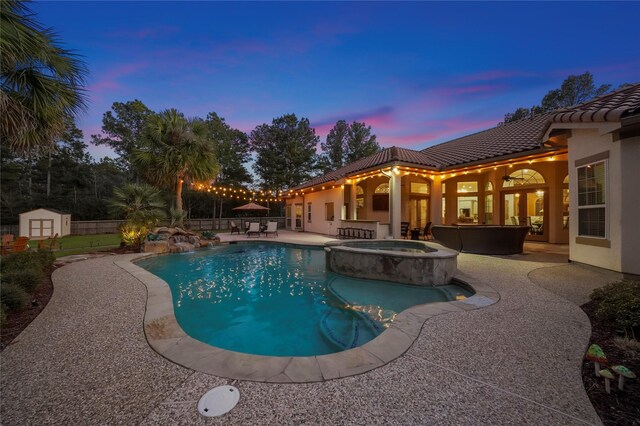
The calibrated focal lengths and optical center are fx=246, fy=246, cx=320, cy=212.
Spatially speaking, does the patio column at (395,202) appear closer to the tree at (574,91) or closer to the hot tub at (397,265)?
the hot tub at (397,265)

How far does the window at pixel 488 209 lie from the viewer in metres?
11.8

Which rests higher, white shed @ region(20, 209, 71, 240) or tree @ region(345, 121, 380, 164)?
tree @ region(345, 121, 380, 164)

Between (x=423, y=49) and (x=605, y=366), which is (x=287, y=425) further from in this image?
(x=423, y=49)

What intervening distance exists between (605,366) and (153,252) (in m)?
11.9

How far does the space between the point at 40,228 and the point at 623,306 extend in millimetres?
25612

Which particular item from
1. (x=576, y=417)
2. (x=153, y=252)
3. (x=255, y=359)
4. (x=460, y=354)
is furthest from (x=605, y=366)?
(x=153, y=252)

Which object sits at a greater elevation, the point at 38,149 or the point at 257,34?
the point at 257,34

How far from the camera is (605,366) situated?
2.20m

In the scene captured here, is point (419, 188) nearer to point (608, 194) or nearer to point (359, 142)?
point (608, 194)

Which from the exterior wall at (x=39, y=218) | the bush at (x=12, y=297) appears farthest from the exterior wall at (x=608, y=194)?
Answer: the exterior wall at (x=39, y=218)

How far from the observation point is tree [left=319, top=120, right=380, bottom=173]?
100 feet

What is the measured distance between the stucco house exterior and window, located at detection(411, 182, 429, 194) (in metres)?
0.06

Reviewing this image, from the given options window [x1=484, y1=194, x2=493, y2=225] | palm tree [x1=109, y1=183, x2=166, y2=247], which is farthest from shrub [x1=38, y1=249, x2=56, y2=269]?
window [x1=484, y1=194, x2=493, y2=225]

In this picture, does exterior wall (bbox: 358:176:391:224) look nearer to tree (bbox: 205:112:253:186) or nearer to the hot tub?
the hot tub
